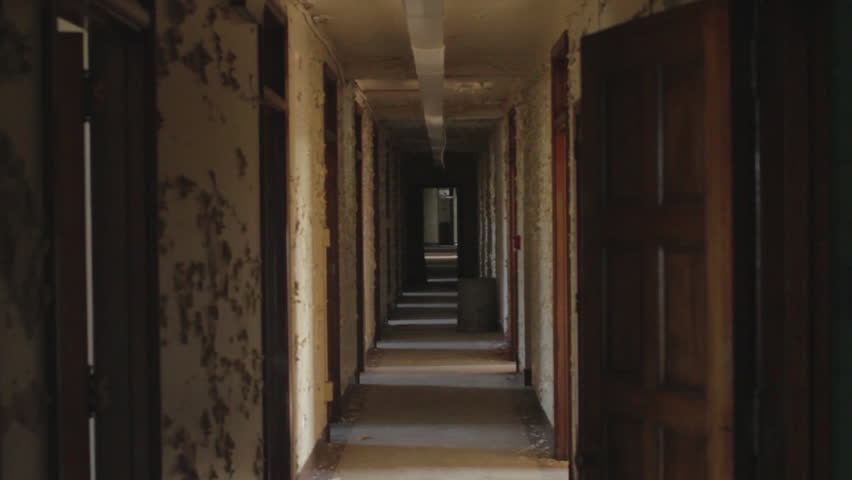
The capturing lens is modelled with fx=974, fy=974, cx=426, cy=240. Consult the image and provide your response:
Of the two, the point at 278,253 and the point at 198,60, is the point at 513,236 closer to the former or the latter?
the point at 278,253

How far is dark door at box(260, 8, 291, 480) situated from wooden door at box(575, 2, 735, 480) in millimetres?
1836

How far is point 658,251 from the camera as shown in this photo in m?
2.47

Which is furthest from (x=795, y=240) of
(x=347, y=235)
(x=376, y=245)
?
(x=376, y=245)

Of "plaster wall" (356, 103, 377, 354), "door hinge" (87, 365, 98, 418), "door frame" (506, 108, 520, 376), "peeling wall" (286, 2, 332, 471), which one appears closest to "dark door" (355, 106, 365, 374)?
"plaster wall" (356, 103, 377, 354)

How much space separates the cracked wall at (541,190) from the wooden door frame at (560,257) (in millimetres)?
171

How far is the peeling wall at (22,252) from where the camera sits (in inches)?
63.6

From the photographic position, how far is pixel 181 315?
284 cm

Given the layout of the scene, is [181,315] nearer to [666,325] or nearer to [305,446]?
[666,325]

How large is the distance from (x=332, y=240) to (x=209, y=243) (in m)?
3.46

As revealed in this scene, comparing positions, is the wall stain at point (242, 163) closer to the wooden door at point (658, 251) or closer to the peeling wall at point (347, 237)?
the wooden door at point (658, 251)

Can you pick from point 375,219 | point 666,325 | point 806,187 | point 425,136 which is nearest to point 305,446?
point 666,325

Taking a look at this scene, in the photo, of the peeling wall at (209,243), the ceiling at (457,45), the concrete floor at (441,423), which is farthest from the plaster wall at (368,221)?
the peeling wall at (209,243)

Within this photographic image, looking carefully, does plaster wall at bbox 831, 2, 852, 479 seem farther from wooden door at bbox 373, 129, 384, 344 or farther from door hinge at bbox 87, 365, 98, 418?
wooden door at bbox 373, 129, 384, 344

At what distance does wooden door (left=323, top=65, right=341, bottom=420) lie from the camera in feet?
21.2
